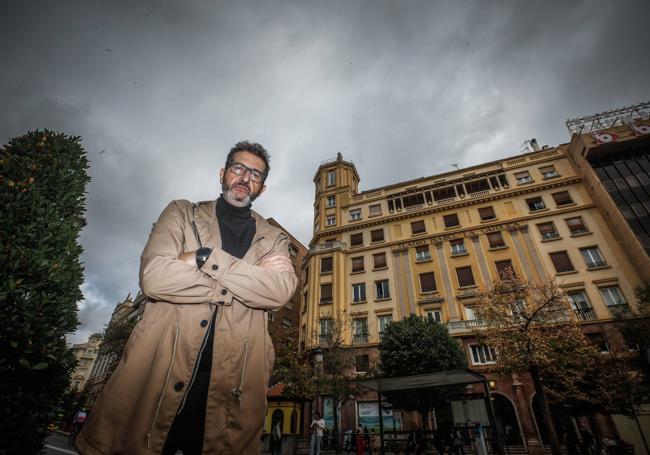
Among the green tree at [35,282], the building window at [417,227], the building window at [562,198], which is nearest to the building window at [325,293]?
the building window at [417,227]

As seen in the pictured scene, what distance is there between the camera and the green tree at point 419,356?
660 inches

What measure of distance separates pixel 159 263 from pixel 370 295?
82.1ft

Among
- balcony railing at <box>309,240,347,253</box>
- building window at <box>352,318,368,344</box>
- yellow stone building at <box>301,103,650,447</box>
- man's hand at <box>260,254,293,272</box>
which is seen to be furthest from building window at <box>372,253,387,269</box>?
man's hand at <box>260,254,293,272</box>

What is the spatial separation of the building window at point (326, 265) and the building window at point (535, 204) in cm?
1819

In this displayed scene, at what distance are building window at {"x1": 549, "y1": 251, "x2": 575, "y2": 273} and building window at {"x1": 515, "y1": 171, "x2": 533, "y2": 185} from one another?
7.75 m

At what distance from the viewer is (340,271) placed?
27.5 metres

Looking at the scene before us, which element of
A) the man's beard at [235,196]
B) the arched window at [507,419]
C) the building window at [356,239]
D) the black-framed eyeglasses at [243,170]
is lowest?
the arched window at [507,419]

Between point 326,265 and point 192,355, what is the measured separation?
26916 mm

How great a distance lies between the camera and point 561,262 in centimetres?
2186

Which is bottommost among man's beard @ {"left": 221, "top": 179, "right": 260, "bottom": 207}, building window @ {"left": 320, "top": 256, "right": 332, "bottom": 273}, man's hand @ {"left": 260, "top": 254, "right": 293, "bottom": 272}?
man's hand @ {"left": 260, "top": 254, "right": 293, "bottom": 272}

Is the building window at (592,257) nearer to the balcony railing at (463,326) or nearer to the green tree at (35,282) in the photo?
the balcony railing at (463,326)

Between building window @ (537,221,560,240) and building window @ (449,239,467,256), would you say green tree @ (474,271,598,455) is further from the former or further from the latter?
building window @ (537,221,560,240)

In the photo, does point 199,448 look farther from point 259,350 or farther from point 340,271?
point 340,271

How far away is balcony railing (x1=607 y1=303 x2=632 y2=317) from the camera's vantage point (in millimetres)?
18505
